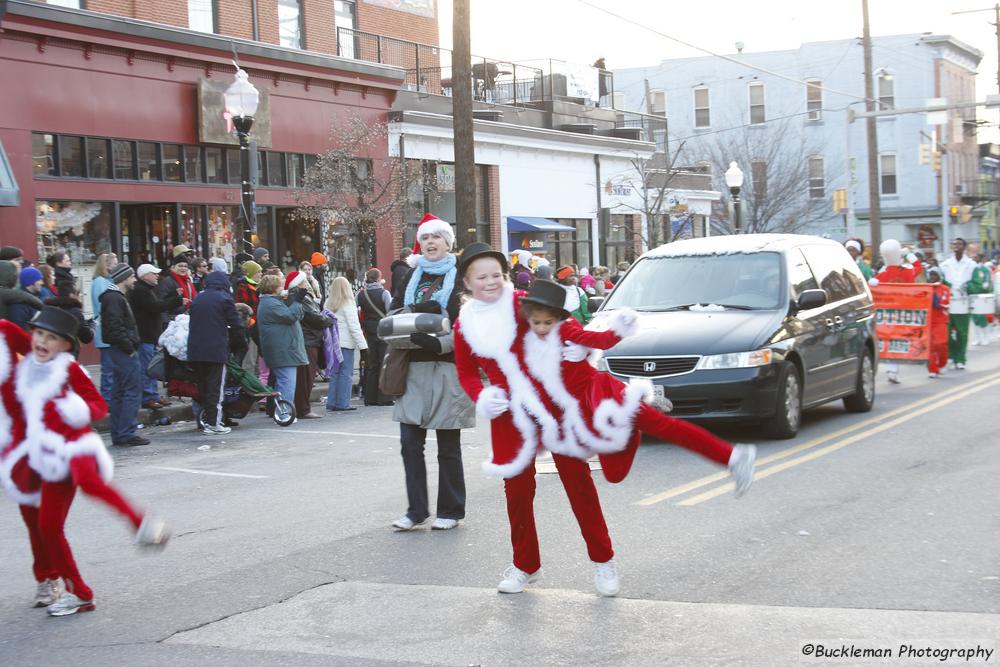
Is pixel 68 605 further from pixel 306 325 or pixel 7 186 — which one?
pixel 7 186

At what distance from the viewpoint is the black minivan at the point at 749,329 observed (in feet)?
36.6

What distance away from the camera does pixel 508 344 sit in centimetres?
613

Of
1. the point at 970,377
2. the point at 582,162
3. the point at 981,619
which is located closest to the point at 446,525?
the point at 981,619

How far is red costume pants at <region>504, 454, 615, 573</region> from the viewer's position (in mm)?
6117

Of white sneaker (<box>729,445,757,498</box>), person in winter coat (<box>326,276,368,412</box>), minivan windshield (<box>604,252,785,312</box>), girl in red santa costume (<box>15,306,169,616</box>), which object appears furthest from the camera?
person in winter coat (<box>326,276,368,412</box>)

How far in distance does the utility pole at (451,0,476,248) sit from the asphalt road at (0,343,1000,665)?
736cm

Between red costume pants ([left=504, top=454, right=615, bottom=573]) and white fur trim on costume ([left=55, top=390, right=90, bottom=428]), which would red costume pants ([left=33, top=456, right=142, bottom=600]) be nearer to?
white fur trim on costume ([left=55, top=390, right=90, bottom=428])

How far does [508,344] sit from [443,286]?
187 centimetres

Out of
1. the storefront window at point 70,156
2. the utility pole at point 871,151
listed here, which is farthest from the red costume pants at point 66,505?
the utility pole at point 871,151

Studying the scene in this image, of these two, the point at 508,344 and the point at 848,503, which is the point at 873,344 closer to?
the point at 848,503

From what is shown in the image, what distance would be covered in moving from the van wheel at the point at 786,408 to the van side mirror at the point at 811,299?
2.09 ft

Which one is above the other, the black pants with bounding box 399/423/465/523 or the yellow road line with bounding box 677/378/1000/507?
the black pants with bounding box 399/423/465/523

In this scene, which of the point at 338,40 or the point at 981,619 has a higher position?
the point at 338,40

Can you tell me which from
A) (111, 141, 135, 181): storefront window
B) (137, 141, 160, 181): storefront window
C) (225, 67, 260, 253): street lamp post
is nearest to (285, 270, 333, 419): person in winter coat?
(225, 67, 260, 253): street lamp post
